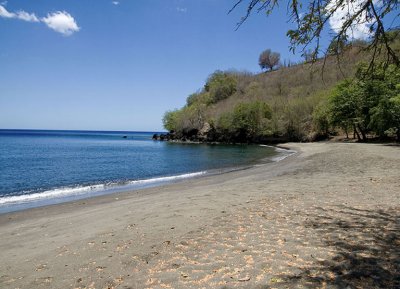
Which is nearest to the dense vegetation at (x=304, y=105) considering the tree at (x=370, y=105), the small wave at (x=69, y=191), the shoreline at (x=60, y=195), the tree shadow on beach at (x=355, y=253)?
the tree at (x=370, y=105)

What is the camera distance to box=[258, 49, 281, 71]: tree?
166375 millimetres

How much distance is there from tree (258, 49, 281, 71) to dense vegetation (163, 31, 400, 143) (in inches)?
816

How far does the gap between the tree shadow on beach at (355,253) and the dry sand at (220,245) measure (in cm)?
2

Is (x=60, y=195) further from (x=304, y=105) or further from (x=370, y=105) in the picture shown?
(x=304, y=105)

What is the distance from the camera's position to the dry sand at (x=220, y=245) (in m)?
5.28

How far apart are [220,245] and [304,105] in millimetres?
72004

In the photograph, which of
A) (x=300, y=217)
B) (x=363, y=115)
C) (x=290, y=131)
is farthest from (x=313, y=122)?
(x=300, y=217)

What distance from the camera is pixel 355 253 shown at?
19.5 feet

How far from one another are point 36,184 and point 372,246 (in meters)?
21.8

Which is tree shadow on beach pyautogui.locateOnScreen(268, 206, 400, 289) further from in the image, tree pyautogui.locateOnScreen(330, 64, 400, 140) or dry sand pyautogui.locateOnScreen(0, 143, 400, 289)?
tree pyautogui.locateOnScreen(330, 64, 400, 140)

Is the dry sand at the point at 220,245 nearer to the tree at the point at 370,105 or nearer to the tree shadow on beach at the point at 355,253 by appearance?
the tree shadow on beach at the point at 355,253

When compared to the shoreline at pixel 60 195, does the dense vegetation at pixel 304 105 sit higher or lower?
higher

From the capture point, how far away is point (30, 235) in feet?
30.6

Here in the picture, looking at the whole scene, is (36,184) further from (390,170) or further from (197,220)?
(390,170)
